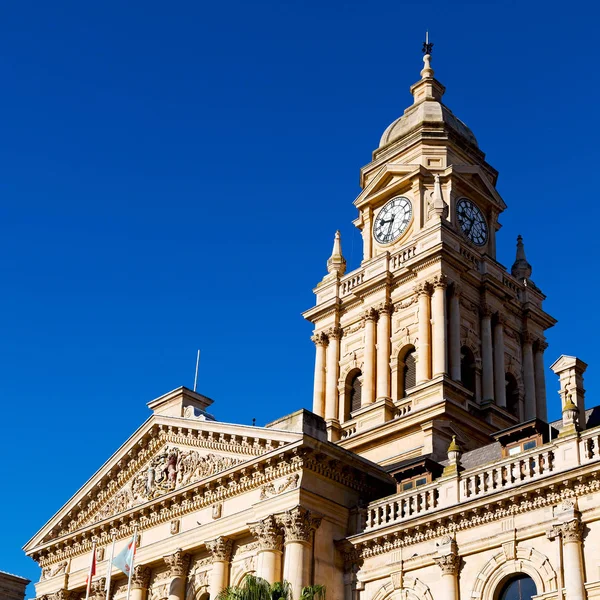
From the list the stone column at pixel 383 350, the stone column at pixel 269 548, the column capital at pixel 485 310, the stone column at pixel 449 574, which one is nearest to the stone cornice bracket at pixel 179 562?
the stone column at pixel 269 548

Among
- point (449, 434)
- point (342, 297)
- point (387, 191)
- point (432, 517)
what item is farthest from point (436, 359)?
point (432, 517)

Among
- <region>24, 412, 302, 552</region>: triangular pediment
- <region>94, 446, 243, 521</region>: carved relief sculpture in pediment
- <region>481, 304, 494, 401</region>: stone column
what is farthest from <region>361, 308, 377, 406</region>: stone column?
<region>94, 446, 243, 521</region>: carved relief sculpture in pediment

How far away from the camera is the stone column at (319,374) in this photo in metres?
55.3

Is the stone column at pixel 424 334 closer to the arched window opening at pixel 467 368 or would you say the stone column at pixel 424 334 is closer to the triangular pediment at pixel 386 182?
the arched window opening at pixel 467 368

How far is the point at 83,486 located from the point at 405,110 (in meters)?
29.1

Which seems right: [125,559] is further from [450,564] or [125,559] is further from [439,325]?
[439,325]

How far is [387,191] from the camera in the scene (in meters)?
59.2

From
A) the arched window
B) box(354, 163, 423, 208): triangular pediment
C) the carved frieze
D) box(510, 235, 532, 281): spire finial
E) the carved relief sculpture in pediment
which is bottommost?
the arched window

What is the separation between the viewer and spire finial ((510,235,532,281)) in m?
58.9

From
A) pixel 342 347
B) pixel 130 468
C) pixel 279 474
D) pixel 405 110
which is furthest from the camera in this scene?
pixel 405 110

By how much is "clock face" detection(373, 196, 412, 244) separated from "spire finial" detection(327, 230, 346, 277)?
7.96ft

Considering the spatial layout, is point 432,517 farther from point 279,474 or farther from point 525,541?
point 279,474

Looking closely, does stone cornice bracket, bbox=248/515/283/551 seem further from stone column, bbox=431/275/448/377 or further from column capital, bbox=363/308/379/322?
column capital, bbox=363/308/379/322

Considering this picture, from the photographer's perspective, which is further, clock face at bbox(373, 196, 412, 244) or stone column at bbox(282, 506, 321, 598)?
clock face at bbox(373, 196, 412, 244)
